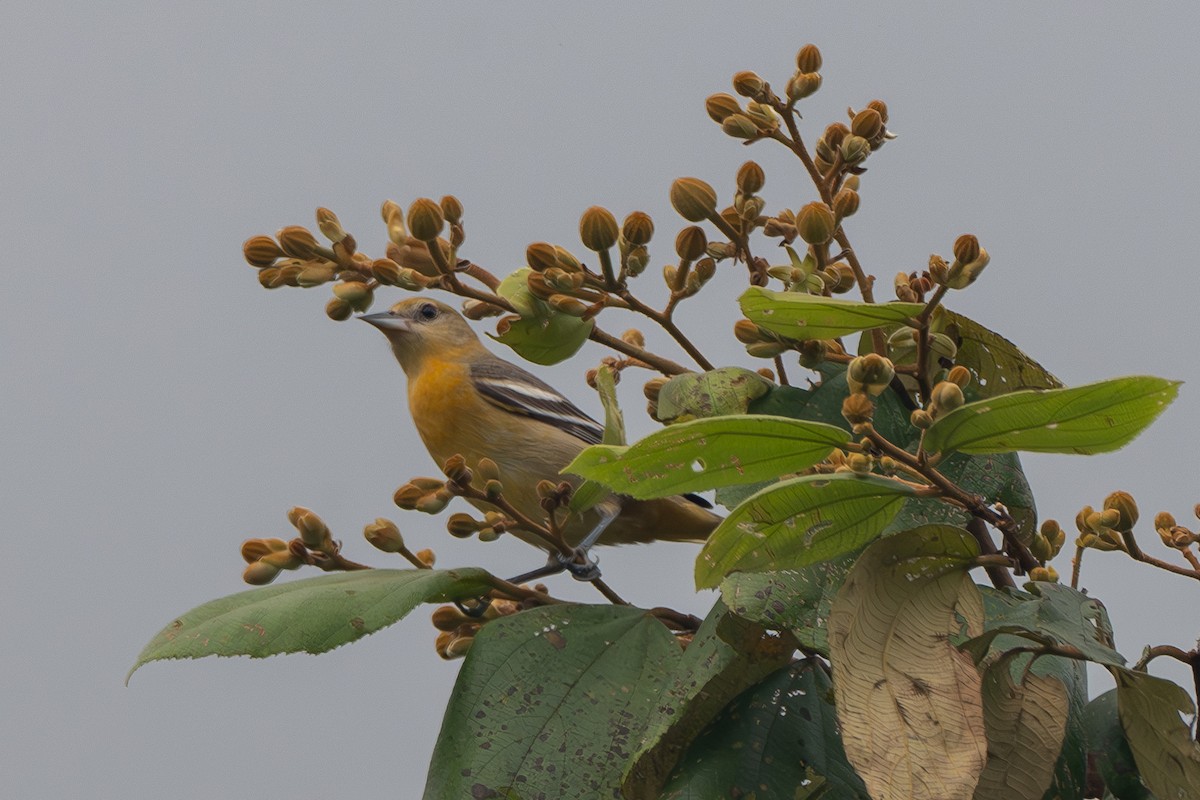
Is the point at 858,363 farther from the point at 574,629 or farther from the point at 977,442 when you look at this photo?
the point at 574,629

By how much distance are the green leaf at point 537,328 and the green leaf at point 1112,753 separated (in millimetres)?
Result: 856

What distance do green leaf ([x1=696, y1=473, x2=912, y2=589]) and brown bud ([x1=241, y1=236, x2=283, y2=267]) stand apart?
79 centimetres

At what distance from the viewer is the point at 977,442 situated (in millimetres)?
1433

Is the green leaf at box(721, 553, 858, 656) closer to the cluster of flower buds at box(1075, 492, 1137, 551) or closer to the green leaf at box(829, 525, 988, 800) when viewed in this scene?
the green leaf at box(829, 525, 988, 800)

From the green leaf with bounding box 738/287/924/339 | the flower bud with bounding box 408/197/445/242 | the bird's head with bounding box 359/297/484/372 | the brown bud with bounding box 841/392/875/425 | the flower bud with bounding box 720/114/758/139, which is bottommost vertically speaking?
the brown bud with bounding box 841/392/875/425

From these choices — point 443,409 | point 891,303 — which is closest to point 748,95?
point 891,303

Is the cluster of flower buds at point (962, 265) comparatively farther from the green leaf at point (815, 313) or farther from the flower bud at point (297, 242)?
the flower bud at point (297, 242)

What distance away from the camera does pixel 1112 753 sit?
5.73ft

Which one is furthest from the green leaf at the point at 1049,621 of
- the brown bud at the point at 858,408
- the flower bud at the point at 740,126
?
the flower bud at the point at 740,126

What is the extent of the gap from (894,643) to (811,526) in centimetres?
16

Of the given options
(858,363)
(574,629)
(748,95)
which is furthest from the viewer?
(748,95)

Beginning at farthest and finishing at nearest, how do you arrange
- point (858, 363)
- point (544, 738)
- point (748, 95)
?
1. point (748, 95)
2. point (544, 738)
3. point (858, 363)

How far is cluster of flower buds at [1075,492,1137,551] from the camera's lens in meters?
1.65

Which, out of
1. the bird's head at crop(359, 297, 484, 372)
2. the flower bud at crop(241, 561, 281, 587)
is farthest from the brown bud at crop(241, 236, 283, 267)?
the bird's head at crop(359, 297, 484, 372)
